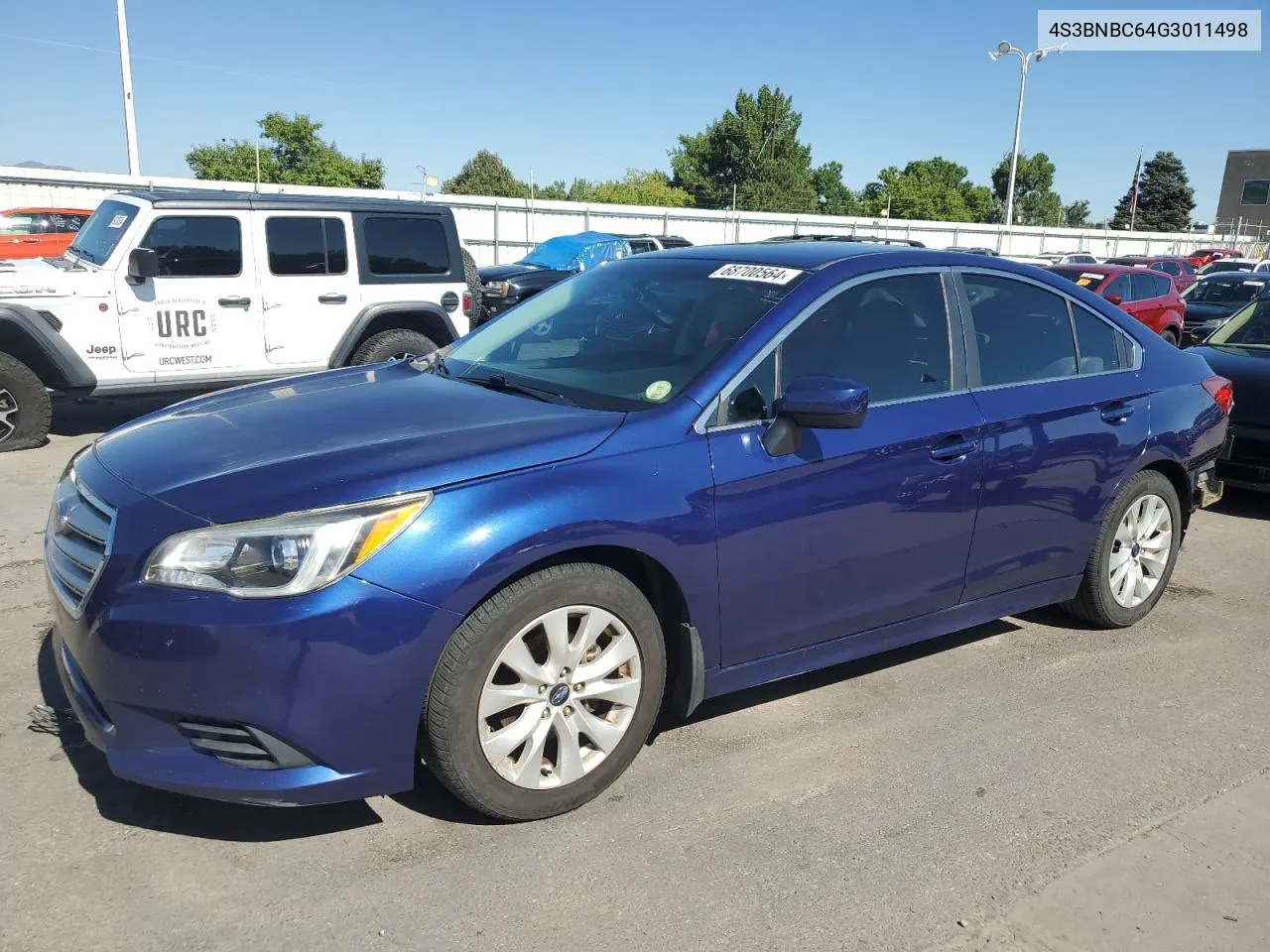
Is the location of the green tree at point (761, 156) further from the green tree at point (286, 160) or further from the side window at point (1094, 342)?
the side window at point (1094, 342)

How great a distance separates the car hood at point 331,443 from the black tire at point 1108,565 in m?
2.56

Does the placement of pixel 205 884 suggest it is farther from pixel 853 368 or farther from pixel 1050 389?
pixel 1050 389

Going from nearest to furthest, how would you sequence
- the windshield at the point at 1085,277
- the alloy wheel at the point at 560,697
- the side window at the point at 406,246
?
the alloy wheel at the point at 560,697 < the side window at the point at 406,246 < the windshield at the point at 1085,277

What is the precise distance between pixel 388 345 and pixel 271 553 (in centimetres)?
698

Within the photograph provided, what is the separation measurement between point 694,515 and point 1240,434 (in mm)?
5548

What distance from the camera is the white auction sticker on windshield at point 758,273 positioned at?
3723 millimetres

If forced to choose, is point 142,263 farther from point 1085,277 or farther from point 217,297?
point 1085,277

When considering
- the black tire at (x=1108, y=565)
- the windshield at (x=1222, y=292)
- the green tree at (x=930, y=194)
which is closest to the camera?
the black tire at (x=1108, y=565)

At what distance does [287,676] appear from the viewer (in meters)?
2.55

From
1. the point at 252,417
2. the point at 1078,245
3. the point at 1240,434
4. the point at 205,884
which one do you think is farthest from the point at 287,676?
the point at 1078,245

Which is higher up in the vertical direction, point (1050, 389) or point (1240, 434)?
point (1050, 389)

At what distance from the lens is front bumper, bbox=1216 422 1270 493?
6.92 metres

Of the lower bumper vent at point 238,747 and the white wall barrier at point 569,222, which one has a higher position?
the white wall barrier at point 569,222

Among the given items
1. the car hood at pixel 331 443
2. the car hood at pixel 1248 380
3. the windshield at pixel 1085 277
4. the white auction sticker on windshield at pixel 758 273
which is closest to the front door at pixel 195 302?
the car hood at pixel 331 443
